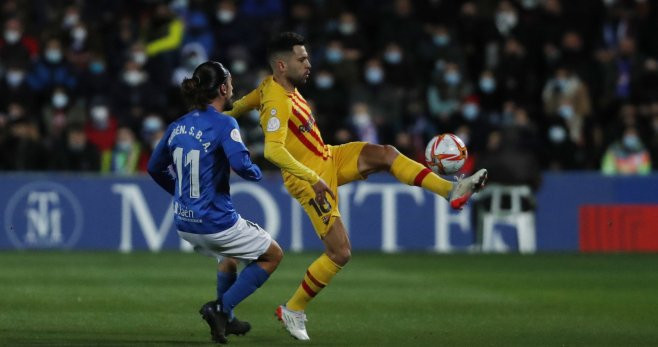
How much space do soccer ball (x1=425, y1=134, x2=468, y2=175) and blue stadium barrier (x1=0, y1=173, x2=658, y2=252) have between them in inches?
345

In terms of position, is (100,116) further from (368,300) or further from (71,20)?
(368,300)

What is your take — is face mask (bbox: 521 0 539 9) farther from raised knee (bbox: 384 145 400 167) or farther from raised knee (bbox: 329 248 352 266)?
raised knee (bbox: 329 248 352 266)

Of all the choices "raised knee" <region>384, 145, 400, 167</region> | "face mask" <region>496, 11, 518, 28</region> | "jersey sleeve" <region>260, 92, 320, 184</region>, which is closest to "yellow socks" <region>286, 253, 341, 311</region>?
"jersey sleeve" <region>260, 92, 320, 184</region>

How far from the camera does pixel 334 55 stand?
21.3 meters

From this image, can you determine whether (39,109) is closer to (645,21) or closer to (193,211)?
(645,21)

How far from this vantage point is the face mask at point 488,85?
21.4 metres

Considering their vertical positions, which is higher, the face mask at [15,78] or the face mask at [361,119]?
the face mask at [15,78]

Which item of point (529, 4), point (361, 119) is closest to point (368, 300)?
point (361, 119)

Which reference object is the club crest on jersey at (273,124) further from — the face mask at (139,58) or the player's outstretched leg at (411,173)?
the face mask at (139,58)

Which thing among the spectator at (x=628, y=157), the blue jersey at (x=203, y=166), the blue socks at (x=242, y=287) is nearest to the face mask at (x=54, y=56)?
the spectator at (x=628, y=157)

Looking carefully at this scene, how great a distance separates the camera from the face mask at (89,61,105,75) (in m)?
20.9

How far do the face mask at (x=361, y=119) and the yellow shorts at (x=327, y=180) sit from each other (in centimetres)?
981

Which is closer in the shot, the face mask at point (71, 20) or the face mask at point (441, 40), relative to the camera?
the face mask at point (71, 20)

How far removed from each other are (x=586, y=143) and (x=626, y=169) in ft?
3.27
